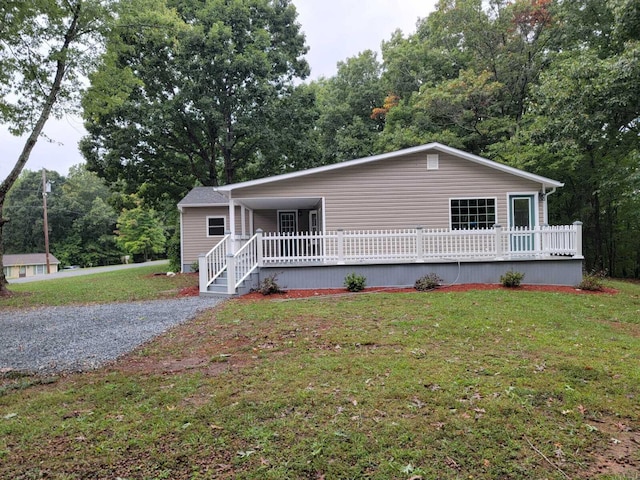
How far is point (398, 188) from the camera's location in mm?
11930

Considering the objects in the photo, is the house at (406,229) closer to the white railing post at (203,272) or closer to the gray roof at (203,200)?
the white railing post at (203,272)

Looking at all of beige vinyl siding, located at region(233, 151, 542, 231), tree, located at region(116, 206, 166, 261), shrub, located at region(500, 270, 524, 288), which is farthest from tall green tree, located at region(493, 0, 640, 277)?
tree, located at region(116, 206, 166, 261)

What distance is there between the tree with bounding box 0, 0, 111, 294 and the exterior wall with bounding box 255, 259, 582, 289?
30.7 ft

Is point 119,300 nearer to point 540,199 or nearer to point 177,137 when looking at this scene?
point 540,199

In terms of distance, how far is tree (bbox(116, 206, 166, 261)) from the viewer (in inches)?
1597

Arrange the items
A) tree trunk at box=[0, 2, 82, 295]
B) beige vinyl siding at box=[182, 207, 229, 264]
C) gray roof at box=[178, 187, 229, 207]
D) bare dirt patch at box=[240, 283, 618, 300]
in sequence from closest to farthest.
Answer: bare dirt patch at box=[240, 283, 618, 300], tree trunk at box=[0, 2, 82, 295], gray roof at box=[178, 187, 229, 207], beige vinyl siding at box=[182, 207, 229, 264]

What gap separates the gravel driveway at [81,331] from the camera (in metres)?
5.03

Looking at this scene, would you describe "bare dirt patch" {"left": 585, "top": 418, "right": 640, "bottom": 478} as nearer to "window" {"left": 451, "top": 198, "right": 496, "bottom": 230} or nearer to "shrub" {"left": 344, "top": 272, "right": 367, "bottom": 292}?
"shrub" {"left": 344, "top": 272, "right": 367, "bottom": 292}

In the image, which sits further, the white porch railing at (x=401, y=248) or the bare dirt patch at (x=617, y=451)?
the white porch railing at (x=401, y=248)

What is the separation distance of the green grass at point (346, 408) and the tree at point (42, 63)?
11.3 metres

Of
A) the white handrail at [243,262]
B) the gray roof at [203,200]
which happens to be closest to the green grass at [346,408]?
the white handrail at [243,262]

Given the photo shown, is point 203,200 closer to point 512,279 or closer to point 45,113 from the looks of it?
point 45,113

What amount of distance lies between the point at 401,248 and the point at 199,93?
51.6ft

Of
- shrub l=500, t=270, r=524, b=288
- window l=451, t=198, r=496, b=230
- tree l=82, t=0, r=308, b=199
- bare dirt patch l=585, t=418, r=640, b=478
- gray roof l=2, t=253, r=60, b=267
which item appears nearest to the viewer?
bare dirt patch l=585, t=418, r=640, b=478
